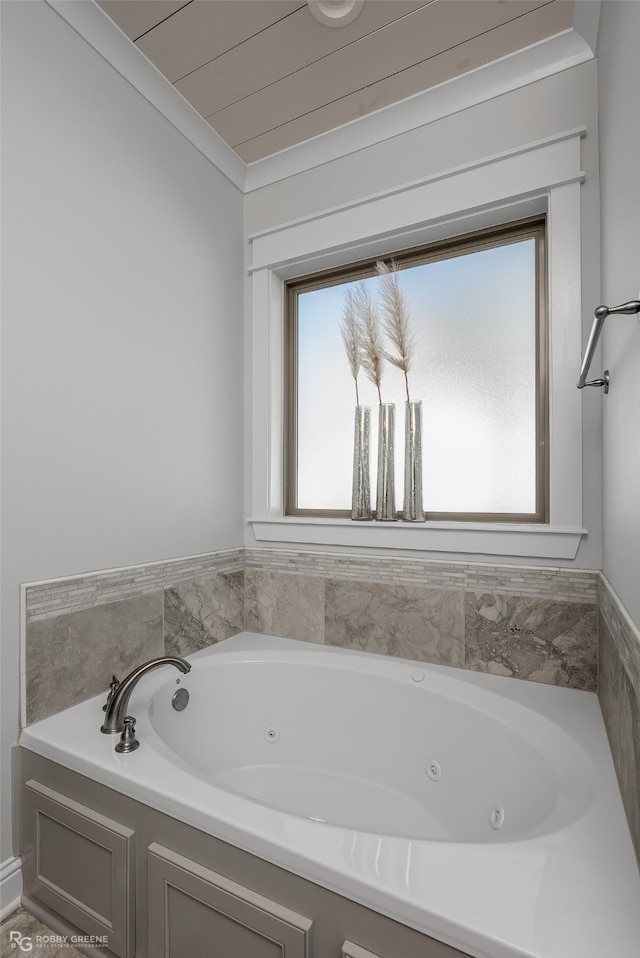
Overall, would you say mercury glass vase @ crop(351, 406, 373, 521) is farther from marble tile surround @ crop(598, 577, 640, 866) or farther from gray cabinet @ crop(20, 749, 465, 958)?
gray cabinet @ crop(20, 749, 465, 958)

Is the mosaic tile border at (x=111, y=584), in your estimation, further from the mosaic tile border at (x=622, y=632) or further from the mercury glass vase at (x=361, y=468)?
the mosaic tile border at (x=622, y=632)

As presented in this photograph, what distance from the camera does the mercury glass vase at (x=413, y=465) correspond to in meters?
1.86

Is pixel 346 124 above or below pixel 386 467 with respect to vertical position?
above

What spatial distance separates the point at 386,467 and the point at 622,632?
109cm

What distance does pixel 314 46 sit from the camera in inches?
61.9

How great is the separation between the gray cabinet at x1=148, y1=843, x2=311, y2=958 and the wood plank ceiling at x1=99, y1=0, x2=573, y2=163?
225 cm

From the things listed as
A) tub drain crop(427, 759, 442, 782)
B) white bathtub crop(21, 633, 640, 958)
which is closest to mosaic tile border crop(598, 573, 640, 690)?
white bathtub crop(21, 633, 640, 958)

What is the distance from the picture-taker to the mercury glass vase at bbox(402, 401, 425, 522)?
1.86 m

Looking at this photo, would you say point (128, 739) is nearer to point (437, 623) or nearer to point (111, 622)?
point (111, 622)

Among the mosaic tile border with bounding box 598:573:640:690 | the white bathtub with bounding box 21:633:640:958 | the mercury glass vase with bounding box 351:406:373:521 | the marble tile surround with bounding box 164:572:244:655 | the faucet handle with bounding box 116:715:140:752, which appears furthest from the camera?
the mercury glass vase with bounding box 351:406:373:521

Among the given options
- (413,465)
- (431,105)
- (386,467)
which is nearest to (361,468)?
(386,467)

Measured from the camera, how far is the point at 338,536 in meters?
1.96

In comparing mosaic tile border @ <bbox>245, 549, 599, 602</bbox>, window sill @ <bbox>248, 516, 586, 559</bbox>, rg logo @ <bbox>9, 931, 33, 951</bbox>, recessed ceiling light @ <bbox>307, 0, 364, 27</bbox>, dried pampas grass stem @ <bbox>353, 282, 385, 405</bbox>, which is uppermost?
recessed ceiling light @ <bbox>307, 0, 364, 27</bbox>

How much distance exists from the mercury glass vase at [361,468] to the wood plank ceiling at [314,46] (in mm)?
1169
